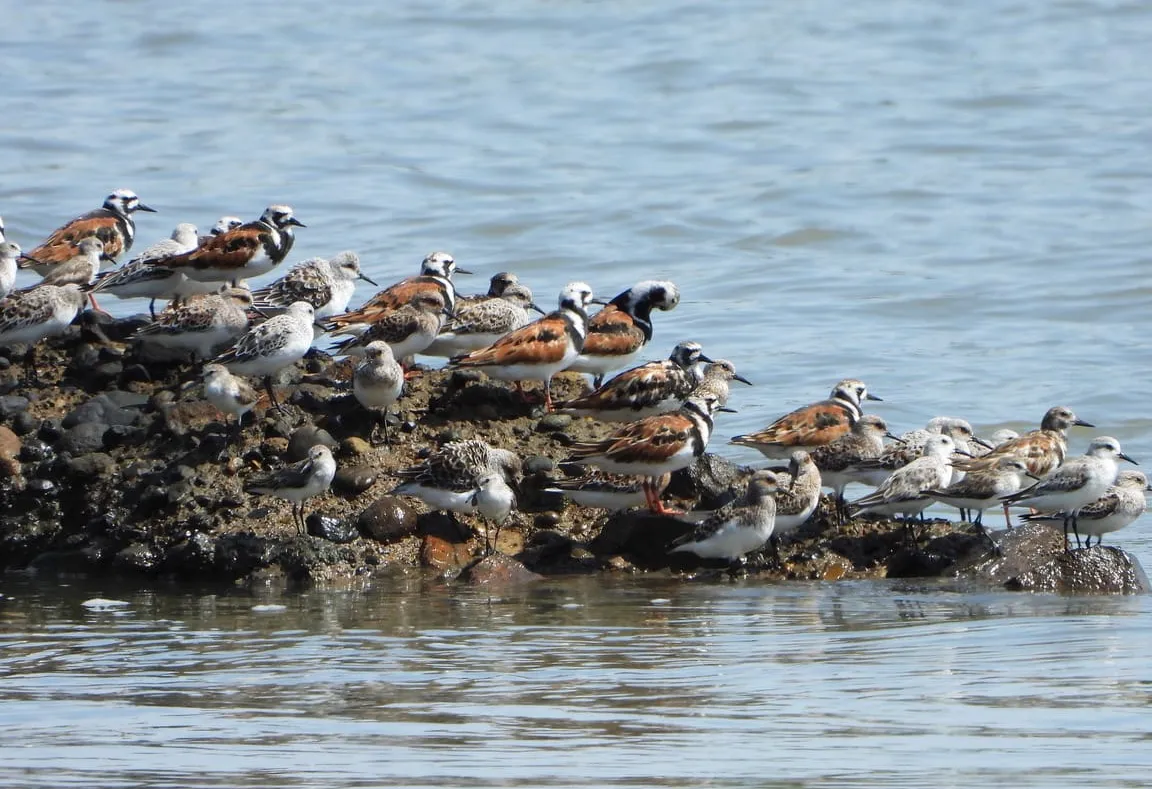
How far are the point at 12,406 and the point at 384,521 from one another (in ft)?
10.4

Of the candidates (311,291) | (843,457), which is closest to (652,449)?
(843,457)

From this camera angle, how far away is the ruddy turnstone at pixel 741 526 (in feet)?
35.8

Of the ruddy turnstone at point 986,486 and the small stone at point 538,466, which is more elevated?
the small stone at point 538,466

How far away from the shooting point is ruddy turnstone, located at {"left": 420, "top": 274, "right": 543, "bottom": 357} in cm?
1380

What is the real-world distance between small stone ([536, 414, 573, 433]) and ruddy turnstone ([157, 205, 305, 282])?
10.6 feet

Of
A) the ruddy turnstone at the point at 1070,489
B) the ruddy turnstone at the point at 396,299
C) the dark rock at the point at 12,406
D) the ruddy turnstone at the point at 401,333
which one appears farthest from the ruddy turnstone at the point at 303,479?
the ruddy turnstone at the point at 1070,489

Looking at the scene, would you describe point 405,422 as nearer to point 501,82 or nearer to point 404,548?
point 404,548

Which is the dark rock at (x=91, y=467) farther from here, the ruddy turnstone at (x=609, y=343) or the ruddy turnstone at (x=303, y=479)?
the ruddy turnstone at (x=609, y=343)

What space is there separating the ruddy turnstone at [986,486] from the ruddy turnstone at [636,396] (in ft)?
6.86

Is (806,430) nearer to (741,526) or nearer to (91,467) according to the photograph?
(741,526)

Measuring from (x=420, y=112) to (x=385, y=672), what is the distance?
24.4m

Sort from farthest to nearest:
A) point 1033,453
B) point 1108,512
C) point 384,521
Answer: point 1033,453
point 384,521
point 1108,512

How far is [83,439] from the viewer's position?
40.4ft

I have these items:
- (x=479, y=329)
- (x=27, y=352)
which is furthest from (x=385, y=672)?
(x=27, y=352)
